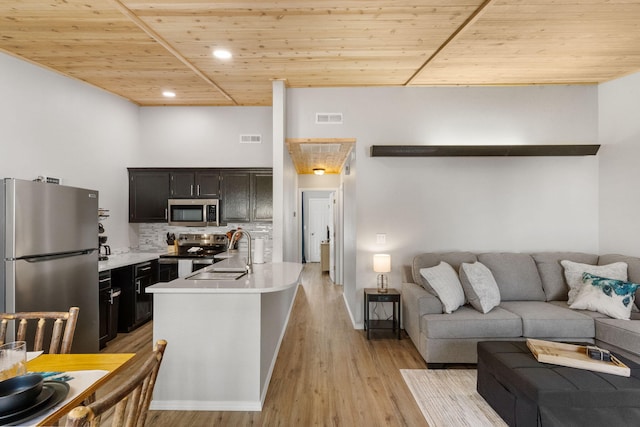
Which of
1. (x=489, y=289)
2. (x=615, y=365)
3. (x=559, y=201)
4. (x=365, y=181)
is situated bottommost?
(x=615, y=365)

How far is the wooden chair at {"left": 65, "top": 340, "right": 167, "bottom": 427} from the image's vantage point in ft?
2.38

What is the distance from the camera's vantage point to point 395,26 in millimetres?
2721

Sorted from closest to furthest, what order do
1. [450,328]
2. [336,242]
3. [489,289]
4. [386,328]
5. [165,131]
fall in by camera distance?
[450,328] → [489,289] → [386,328] → [165,131] → [336,242]

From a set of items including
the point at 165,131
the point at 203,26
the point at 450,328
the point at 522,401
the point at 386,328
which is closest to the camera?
the point at 522,401

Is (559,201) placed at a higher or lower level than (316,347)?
higher

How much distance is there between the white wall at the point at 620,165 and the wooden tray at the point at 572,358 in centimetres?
219

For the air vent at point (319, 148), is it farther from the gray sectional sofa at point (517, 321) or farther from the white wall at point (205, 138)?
the gray sectional sofa at point (517, 321)

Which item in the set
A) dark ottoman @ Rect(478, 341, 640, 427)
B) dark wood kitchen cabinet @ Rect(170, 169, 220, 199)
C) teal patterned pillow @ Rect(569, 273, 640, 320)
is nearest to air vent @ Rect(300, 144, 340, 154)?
dark wood kitchen cabinet @ Rect(170, 169, 220, 199)

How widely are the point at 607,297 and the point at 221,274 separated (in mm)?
3628

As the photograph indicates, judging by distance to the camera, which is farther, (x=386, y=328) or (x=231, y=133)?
(x=231, y=133)

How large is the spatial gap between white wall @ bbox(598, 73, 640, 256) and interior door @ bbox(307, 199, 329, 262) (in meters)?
7.33

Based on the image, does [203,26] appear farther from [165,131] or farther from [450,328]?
[450,328]

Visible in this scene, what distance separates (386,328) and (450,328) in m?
1.00

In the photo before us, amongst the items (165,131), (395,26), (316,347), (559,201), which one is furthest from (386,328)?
(165,131)
